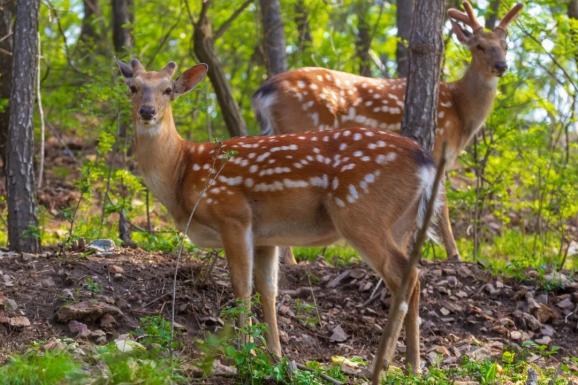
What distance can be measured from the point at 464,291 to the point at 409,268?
12.6 ft

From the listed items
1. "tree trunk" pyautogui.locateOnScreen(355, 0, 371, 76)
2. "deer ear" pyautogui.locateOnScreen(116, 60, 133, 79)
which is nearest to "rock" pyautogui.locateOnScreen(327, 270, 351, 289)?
"deer ear" pyautogui.locateOnScreen(116, 60, 133, 79)

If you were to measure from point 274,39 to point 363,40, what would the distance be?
12.8ft

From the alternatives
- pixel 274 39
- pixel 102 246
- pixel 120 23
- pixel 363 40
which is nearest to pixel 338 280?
pixel 102 246

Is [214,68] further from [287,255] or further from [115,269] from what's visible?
[115,269]

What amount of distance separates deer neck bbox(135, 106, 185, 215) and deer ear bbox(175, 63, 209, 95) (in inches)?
12.5

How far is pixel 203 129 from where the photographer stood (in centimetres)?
1556

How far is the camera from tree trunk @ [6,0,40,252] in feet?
28.0

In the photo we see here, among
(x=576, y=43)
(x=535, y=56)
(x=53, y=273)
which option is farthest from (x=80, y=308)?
(x=535, y=56)

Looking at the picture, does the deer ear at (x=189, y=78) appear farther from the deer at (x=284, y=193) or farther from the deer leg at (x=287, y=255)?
the deer leg at (x=287, y=255)

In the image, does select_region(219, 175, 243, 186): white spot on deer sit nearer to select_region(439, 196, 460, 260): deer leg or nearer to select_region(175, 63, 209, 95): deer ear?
select_region(175, 63, 209, 95): deer ear

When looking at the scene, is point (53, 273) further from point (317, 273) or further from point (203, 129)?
point (203, 129)

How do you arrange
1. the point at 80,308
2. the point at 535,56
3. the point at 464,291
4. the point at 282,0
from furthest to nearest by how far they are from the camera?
the point at 282,0, the point at 535,56, the point at 464,291, the point at 80,308

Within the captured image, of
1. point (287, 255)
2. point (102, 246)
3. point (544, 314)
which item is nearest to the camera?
point (544, 314)

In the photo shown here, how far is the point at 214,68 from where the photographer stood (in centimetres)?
1143
